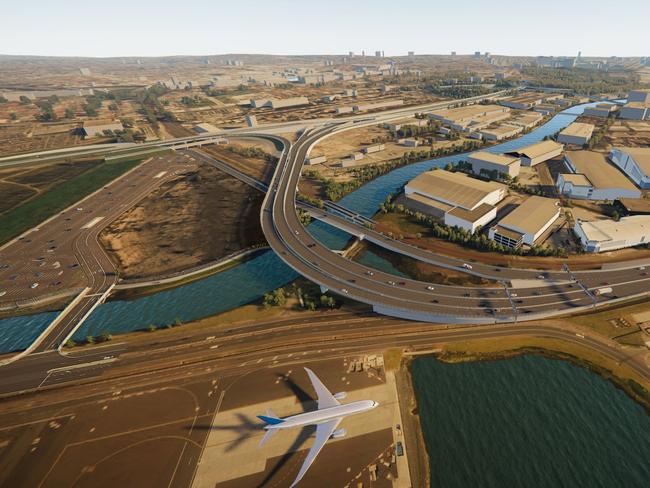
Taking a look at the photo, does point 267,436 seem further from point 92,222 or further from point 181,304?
point 92,222

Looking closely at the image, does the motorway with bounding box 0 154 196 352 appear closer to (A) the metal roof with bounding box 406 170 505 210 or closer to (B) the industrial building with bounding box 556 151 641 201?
(A) the metal roof with bounding box 406 170 505 210

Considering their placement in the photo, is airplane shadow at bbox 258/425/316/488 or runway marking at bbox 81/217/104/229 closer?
airplane shadow at bbox 258/425/316/488

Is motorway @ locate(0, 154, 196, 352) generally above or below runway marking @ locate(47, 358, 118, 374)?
above

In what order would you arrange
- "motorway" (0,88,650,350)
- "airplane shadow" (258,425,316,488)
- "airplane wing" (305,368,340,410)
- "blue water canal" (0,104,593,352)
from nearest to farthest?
"airplane shadow" (258,425,316,488), "airplane wing" (305,368,340,410), "motorway" (0,88,650,350), "blue water canal" (0,104,593,352)

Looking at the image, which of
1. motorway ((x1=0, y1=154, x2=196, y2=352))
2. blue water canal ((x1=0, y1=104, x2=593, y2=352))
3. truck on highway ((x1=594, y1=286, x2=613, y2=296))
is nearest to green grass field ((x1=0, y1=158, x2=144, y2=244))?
motorway ((x1=0, y1=154, x2=196, y2=352))

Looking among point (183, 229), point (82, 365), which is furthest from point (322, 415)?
point (183, 229)

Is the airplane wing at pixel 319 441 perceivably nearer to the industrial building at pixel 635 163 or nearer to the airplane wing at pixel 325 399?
the airplane wing at pixel 325 399
